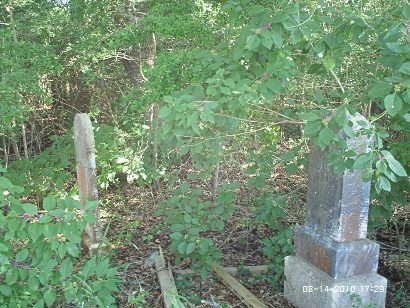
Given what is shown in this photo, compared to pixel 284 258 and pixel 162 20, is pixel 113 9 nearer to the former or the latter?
pixel 162 20

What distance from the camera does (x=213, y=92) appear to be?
9.82 feet

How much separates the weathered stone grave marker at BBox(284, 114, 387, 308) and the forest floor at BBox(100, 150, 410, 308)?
405 millimetres

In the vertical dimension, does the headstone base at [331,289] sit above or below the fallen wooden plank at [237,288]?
above

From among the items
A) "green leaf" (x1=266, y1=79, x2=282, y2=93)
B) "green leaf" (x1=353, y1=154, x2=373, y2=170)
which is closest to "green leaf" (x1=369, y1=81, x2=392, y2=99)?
"green leaf" (x1=353, y1=154, x2=373, y2=170)

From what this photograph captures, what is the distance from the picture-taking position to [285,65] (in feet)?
10.1

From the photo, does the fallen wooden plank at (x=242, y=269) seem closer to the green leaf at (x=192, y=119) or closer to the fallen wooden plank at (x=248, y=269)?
the fallen wooden plank at (x=248, y=269)

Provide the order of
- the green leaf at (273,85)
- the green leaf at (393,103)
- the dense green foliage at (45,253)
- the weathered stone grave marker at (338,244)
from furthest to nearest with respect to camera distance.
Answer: the weathered stone grave marker at (338,244), the green leaf at (273,85), the dense green foliage at (45,253), the green leaf at (393,103)

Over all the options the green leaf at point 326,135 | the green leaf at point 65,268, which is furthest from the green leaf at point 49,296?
the green leaf at point 326,135

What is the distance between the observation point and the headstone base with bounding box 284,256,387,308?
346 centimetres

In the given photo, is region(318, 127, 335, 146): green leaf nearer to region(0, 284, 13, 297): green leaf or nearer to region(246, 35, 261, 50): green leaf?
region(246, 35, 261, 50): green leaf

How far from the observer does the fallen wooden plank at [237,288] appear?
3633 millimetres

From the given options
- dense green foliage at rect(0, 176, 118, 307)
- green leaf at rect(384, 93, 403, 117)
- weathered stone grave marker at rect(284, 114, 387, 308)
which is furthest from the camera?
weathered stone grave marker at rect(284, 114, 387, 308)

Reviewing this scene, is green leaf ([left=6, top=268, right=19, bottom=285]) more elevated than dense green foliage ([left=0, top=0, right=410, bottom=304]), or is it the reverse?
dense green foliage ([left=0, top=0, right=410, bottom=304])

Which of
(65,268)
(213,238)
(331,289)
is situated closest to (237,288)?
(331,289)
